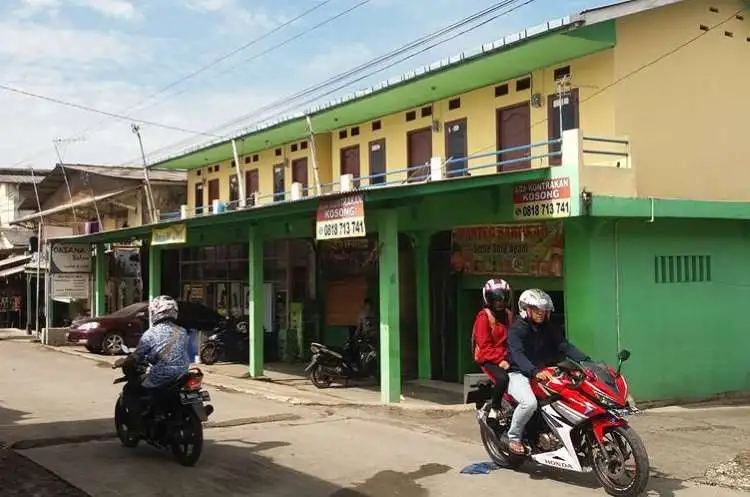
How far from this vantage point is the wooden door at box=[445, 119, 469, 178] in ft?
50.3

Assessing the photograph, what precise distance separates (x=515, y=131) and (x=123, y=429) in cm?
895

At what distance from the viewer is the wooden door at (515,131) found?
13.9 meters

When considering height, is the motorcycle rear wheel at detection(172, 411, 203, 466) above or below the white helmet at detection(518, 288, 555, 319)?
below

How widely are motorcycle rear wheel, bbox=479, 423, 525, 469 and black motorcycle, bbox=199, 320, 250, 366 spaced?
40.8 feet

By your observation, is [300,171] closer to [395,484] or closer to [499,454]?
[499,454]

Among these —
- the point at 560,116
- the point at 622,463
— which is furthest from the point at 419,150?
the point at 622,463

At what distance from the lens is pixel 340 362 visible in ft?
48.7

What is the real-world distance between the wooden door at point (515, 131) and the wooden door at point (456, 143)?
3.14ft

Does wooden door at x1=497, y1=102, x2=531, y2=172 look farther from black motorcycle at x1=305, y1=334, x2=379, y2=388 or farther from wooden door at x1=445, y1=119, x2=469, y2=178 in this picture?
black motorcycle at x1=305, y1=334, x2=379, y2=388

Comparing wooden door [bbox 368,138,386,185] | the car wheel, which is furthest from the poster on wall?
the car wheel

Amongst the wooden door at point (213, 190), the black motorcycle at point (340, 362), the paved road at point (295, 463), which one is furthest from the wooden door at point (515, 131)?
the wooden door at point (213, 190)

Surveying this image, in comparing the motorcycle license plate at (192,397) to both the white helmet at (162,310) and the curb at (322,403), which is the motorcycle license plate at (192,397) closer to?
the white helmet at (162,310)

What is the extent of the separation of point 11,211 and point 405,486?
39794 millimetres

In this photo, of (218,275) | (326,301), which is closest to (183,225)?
(326,301)
